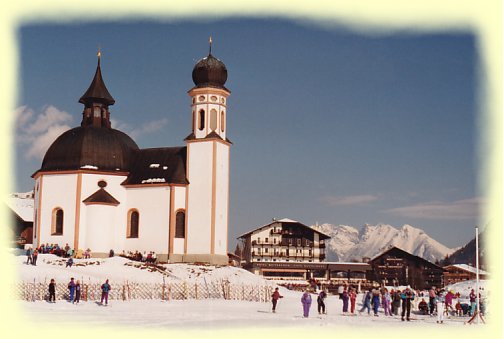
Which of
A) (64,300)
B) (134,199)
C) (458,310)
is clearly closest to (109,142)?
(134,199)

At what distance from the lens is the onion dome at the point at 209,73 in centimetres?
6059

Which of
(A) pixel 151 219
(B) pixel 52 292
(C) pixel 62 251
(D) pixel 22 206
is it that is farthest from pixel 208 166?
(D) pixel 22 206

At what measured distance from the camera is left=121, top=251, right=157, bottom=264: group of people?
55.9 meters

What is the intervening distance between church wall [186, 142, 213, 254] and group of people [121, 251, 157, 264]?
9.28 feet

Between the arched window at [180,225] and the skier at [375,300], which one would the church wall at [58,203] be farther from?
the skier at [375,300]

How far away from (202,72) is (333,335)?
131 feet

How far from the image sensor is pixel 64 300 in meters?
36.0

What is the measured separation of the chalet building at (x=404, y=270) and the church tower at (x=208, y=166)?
34.3 metres

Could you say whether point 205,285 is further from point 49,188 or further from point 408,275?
point 408,275

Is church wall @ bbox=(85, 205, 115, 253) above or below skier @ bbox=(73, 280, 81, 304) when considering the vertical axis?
above

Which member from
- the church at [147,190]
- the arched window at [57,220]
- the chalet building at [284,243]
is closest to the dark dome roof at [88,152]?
the church at [147,190]

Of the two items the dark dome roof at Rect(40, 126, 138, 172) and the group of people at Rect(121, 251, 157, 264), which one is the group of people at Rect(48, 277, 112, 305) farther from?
the dark dome roof at Rect(40, 126, 138, 172)

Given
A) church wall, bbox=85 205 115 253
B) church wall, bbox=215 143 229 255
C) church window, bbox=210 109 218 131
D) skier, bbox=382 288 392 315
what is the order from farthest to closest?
1. church window, bbox=210 109 218 131
2. church wall, bbox=215 143 229 255
3. church wall, bbox=85 205 115 253
4. skier, bbox=382 288 392 315

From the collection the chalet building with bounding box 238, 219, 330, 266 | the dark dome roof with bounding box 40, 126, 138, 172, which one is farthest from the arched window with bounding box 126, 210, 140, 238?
the chalet building with bounding box 238, 219, 330, 266
